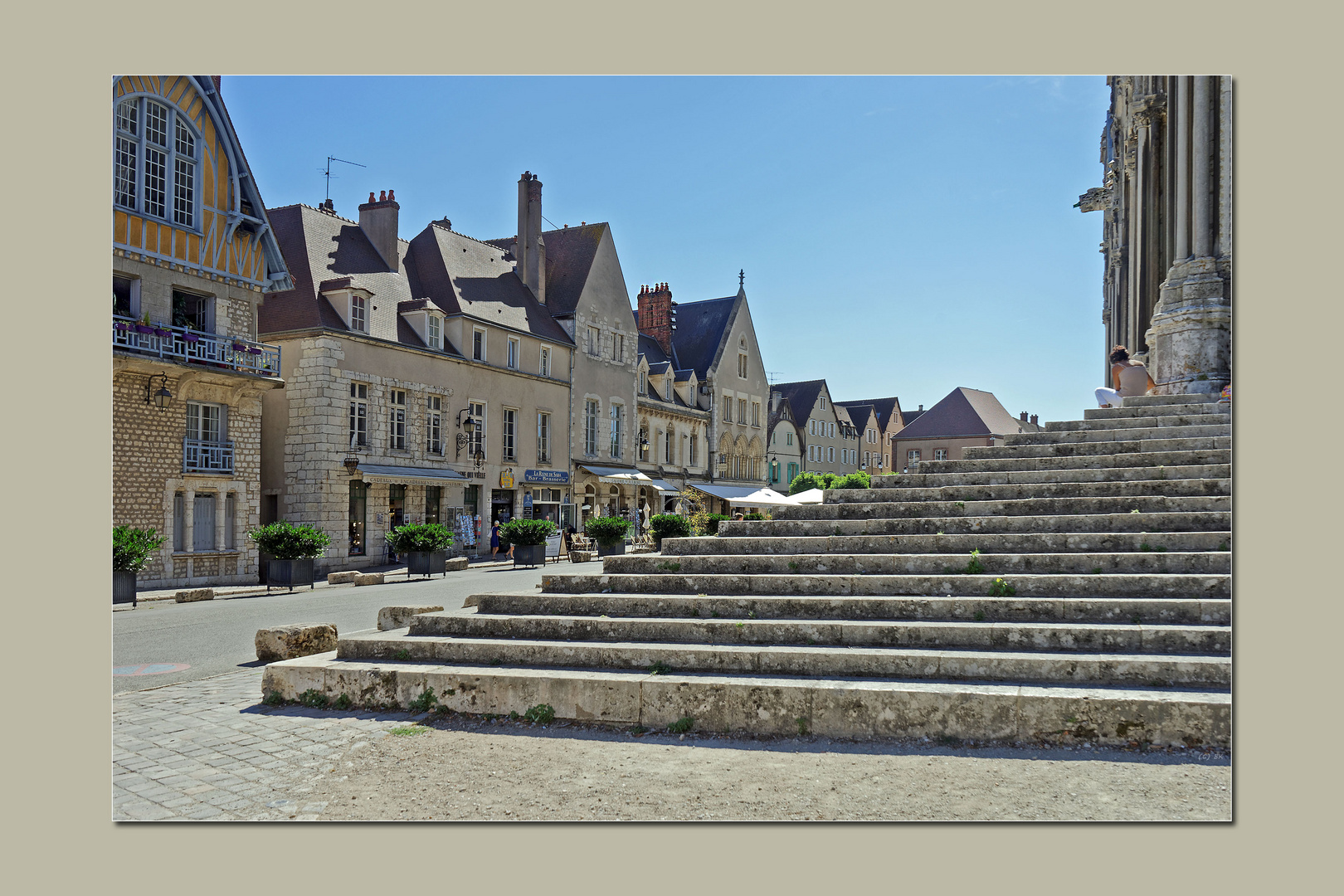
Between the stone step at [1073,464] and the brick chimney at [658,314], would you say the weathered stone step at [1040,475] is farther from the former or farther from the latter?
the brick chimney at [658,314]

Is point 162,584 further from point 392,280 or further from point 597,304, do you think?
point 597,304

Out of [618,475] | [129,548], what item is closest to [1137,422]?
[129,548]

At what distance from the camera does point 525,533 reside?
2317cm

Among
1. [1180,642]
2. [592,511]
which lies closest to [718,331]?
[592,511]

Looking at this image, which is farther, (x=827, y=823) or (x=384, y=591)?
(x=384, y=591)

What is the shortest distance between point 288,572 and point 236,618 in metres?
5.66

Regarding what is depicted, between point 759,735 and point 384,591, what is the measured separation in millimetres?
12400

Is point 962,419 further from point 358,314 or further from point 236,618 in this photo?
point 236,618

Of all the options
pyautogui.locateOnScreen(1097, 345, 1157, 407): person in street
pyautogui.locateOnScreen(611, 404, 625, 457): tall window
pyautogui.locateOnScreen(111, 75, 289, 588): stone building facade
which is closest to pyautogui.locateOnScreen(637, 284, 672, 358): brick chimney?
pyautogui.locateOnScreen(611, 404, 625, 457): tall window

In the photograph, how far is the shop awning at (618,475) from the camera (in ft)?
112

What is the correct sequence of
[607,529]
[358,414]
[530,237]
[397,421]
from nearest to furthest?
[607,529], [358,414], [397,421], [530,237]

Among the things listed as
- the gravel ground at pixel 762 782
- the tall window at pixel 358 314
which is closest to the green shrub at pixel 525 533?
the tall window at pixel 358 314

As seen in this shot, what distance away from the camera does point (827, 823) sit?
3.75 meters

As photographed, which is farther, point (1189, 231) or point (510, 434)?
point (510, 434)
